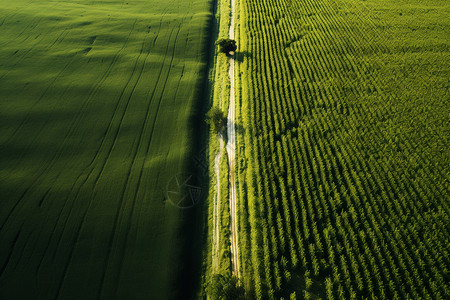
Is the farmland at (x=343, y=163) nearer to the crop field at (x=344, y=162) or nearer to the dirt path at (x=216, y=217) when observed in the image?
the crop field at (x=344, y=162)

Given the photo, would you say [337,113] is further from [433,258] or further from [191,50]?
[191,50]

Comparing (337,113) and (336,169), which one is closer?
(336,169)

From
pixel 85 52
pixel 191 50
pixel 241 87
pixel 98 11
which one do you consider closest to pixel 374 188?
pixel 241 87

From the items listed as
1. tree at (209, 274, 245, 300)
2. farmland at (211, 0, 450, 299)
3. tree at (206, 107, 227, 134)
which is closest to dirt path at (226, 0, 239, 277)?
farmland at (211, 0, 450, 299)

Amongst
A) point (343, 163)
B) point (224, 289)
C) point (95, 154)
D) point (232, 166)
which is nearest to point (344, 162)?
point (343, 163)

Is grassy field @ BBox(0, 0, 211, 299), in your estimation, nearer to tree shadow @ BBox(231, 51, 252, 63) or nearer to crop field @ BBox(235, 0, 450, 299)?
tree shadow @ BBox(231, 51, 252, 63)
